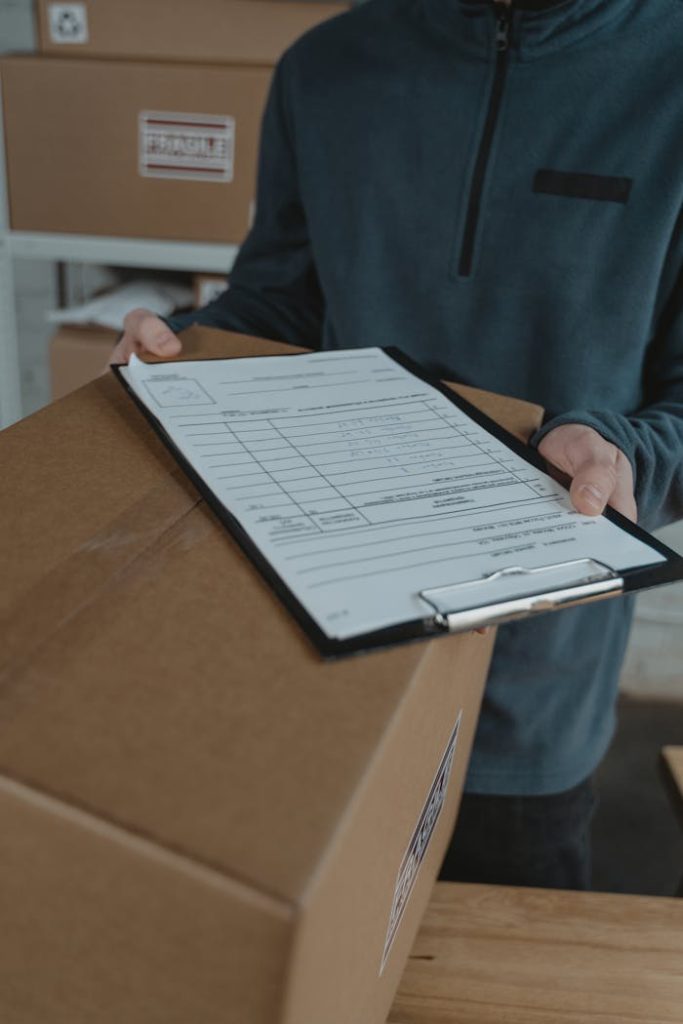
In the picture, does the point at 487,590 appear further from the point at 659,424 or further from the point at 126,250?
the point at 126,250

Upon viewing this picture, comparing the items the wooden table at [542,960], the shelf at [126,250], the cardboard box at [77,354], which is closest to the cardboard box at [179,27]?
the shelf at [126,250]

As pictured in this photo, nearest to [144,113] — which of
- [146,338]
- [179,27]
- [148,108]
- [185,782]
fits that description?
[148,108]

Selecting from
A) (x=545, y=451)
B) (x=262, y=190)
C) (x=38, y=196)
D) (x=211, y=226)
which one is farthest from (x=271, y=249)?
(x=38, y=196)

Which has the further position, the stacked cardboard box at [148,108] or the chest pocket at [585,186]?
the stacked cardboard box at [148,108]

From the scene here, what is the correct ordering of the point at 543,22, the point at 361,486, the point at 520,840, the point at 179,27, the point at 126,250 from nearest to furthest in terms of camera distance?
the point at 361,486 < the point at 543,22 < the point at 520,840 < the point at 179,27 < the point at 126,250

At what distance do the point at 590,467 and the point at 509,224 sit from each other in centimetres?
36

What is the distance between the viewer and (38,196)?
1454 millimetres

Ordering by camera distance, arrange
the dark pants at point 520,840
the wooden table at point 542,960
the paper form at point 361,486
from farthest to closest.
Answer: the dark pants at point 520,840 < the wooden table at point 542,960 < the paper form at point 361,486

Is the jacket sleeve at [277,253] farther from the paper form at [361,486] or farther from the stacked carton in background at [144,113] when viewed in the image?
the stacked carton in background at [144,113]

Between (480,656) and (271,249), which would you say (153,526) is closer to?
(480,656)

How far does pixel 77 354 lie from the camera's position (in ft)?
4.87

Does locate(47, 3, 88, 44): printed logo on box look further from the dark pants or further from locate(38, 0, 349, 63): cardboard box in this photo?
the dark pants

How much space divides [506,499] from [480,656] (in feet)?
0.38

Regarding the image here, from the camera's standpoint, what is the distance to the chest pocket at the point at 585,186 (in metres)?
0.72
